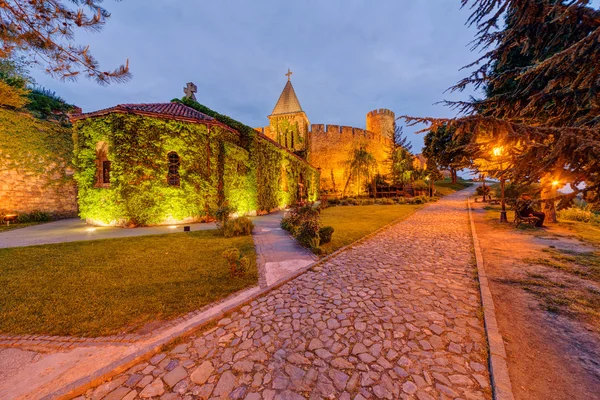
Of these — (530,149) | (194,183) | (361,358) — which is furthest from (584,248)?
(194,183)

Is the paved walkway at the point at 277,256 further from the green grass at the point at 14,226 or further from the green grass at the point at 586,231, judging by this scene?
the green grass at the point at 14,226

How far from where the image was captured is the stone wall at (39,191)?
12.0 m

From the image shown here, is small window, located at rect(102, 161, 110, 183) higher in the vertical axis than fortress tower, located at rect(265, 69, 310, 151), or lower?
lower

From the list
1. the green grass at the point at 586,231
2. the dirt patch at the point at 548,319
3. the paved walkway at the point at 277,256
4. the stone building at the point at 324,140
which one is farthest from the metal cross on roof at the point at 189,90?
the green grass at the point at 586,231

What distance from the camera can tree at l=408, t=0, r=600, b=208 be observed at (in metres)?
2.70

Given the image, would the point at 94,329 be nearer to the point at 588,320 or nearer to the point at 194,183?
the point at 588,320

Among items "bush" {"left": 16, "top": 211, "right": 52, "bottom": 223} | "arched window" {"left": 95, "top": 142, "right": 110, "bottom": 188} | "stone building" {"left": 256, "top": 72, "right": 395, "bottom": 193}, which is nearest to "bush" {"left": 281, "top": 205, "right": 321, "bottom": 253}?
"arched window" {"left": 95, "top": 142, "right": 110, "bottom": 188}

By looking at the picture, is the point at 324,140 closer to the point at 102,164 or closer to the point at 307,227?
the point at 102,164

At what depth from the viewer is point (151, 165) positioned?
35.3 feet

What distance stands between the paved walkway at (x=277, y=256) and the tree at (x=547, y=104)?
398 centimetres

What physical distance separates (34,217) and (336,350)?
18912mm

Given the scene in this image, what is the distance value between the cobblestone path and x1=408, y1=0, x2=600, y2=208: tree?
88.2 inches

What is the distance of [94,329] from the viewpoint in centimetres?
292

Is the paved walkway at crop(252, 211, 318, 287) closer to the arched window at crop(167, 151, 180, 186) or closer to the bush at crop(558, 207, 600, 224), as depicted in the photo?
the arched window at crop(167, 151, 180, 186)
